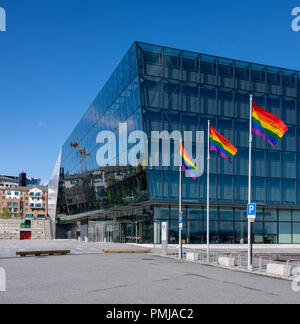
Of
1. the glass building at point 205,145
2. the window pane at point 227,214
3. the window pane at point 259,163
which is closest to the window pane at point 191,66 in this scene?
the glass building at point 205,145

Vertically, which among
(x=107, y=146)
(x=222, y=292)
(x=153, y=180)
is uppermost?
(x=107, y=146)

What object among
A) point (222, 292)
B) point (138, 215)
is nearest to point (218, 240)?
point (138, 215)

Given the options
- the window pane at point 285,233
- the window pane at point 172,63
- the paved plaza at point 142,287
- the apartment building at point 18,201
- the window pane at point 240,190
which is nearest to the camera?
the paved plaza at point 142,287

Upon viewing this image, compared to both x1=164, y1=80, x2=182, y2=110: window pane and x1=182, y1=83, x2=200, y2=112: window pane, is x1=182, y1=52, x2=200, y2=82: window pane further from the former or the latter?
x1=164, y1=80, x2=182, y2=110: window pane

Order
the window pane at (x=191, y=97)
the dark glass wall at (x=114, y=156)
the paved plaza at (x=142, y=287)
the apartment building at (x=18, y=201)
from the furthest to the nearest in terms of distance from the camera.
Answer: the apartment building at (x=18, y=201)
the window pane at (x=191, y=97)
the dark glass wall at (x=114, y=156)
the paved plaza at (x=142, y=287)

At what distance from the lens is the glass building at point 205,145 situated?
159 feet

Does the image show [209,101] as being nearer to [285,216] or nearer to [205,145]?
[205,145]

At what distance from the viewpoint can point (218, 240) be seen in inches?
2044

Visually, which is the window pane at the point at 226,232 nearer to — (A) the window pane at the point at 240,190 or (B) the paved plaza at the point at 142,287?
(A) the window pane at the point at 240,190

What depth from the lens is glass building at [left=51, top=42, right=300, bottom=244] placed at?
159 feet

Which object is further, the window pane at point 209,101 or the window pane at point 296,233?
the window pane at point 296,233

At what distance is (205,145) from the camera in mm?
51531
